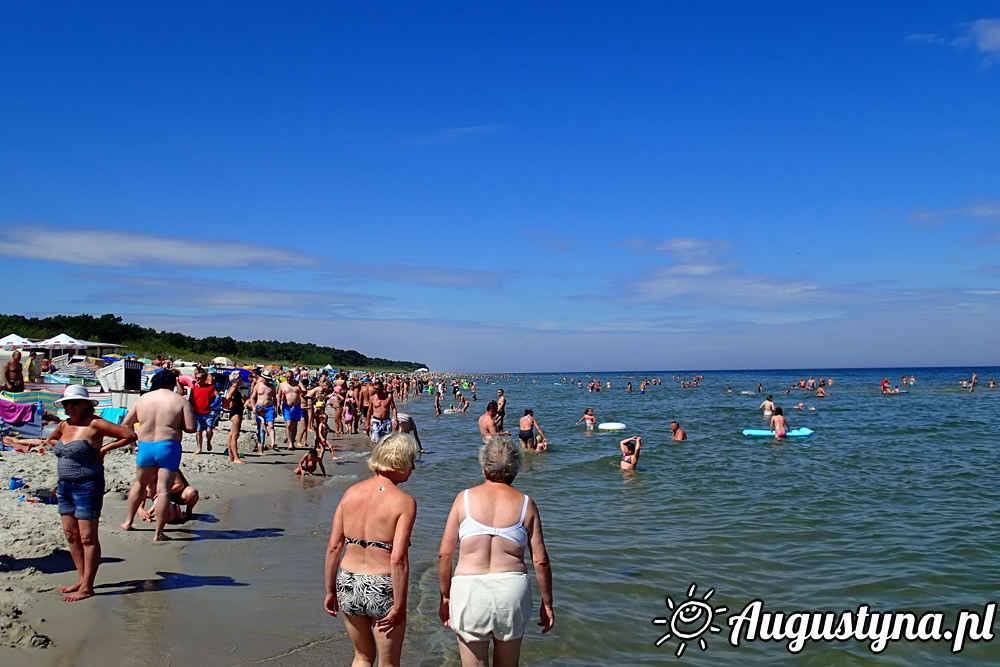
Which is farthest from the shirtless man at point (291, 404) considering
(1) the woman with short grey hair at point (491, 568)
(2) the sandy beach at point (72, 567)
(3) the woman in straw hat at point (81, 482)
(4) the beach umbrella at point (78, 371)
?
(1) the woman with short grey hair at point (491, 568)

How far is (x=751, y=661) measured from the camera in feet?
17.6

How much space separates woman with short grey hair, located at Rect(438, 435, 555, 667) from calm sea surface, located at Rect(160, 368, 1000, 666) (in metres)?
1.73

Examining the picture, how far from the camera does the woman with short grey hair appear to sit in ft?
11.0

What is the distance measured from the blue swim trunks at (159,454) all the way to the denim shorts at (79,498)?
1340 mm

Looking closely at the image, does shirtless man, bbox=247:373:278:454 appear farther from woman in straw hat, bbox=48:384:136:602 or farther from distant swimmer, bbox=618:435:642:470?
woman in straw hat, bbox=48:384:136:602

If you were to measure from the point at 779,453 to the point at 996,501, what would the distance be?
6.80 metres

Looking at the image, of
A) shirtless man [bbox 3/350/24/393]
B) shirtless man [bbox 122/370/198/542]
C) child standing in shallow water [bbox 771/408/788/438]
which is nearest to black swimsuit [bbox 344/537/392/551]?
shirtless man [bbox 122/370/198/542]

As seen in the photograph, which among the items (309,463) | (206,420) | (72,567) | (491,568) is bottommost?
(309,463)

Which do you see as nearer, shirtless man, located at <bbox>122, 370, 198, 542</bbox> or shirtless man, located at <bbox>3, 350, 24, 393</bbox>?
shirtless man, located at <bbox>122, 370, 198, 542</bbox>

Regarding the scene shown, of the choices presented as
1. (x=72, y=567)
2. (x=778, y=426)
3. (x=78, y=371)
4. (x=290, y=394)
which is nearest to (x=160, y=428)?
(x=72, y=567)

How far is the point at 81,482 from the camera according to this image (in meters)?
5.03

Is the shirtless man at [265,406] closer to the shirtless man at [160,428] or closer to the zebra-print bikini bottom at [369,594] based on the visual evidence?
the shirtless man at [160,428]

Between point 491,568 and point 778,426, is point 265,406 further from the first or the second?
point 778,426

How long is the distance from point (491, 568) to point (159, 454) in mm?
4439
